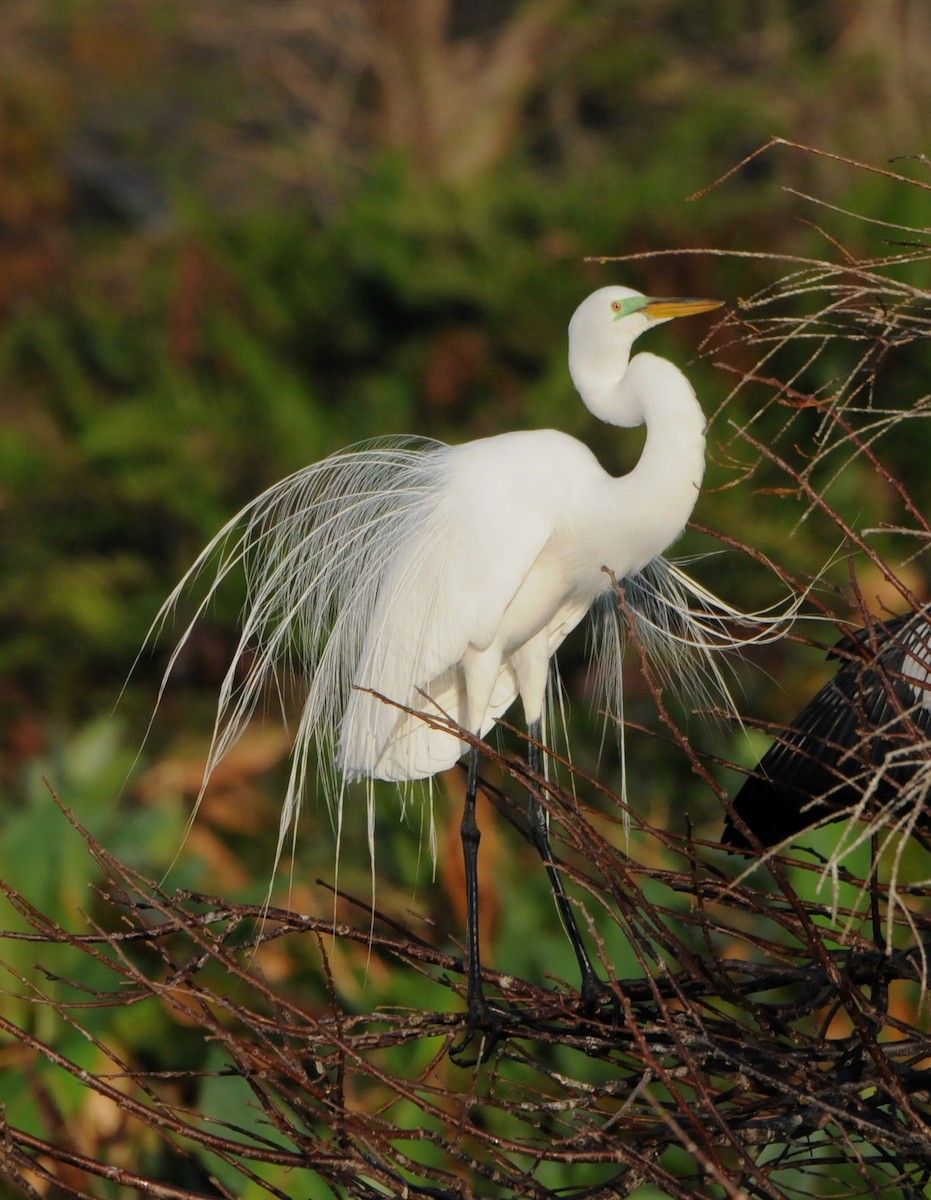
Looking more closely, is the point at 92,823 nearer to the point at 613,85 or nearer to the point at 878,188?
the point at 878,188

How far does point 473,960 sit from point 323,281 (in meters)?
5.34

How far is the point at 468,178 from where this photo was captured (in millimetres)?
8805

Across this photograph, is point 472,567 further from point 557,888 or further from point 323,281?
point 323,281

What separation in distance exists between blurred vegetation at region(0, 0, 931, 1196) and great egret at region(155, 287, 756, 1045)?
38cm

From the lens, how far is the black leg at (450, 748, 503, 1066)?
1.67 m

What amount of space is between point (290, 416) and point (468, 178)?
11.3 feet

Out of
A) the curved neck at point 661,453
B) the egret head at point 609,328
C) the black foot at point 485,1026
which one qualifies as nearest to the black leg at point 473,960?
the black foot at point 485,1026

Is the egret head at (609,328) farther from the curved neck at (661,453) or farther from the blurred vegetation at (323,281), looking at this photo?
the blurred vegetation at (323,281)

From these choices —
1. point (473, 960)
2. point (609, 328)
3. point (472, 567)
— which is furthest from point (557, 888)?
point (609, 328)

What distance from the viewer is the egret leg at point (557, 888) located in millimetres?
1926

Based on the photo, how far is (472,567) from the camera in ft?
6.31

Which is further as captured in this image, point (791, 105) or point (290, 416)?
point (791, 105)

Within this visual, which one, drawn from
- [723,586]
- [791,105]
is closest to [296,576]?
[723,586]

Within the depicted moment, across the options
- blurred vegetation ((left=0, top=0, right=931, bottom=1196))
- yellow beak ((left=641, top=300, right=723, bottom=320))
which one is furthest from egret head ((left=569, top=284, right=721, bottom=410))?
blurred vegetation ((left=0, top=0, right=931, bottom=1196))
